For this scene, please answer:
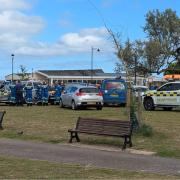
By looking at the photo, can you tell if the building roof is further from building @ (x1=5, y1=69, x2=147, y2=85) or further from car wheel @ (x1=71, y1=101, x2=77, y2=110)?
car wheel @ (x1=71, y1=101, x2=77, y2=110)

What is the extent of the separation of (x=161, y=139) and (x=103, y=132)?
6.31 ft

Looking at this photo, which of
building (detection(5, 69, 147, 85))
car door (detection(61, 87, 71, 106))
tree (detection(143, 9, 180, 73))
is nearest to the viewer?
car door (detection(61, 87, 71, 106))

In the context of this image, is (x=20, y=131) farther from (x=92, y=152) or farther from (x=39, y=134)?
(x=92, y=152)

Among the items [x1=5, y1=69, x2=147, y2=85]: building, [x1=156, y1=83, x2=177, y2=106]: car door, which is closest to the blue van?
[x1=156, y1=83, x2=177, y2=106]: car door

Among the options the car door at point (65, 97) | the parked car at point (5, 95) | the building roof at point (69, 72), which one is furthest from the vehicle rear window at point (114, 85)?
the building roof at point (69, 72)

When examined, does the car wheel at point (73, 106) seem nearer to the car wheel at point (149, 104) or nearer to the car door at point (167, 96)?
the car wheel at point (149, 104)

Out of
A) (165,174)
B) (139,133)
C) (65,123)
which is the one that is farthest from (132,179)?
(65,123)

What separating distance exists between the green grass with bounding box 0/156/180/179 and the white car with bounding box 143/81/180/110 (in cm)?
1834

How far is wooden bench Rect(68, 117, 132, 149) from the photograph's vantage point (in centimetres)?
1399

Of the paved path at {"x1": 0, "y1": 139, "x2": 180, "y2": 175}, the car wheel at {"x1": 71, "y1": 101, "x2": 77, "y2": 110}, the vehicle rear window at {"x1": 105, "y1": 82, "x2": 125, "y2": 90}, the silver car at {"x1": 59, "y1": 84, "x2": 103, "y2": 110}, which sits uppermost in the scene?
the vehicle rear window at {"x1": 105, "y1": 82, "x2": 125, "y2": 90}

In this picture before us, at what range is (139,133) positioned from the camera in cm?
1597

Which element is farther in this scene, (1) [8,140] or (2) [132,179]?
(1) [8,140]

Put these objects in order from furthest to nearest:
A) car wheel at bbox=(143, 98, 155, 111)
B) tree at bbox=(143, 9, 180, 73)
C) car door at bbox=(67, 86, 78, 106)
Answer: tree at bbox=(143, 9, 180, 73), car door at bbox=(67, 86, 78, 106), car wheel at bbox=(143, 98, 155, 111)

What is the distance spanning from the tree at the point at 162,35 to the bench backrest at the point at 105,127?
199 ft
